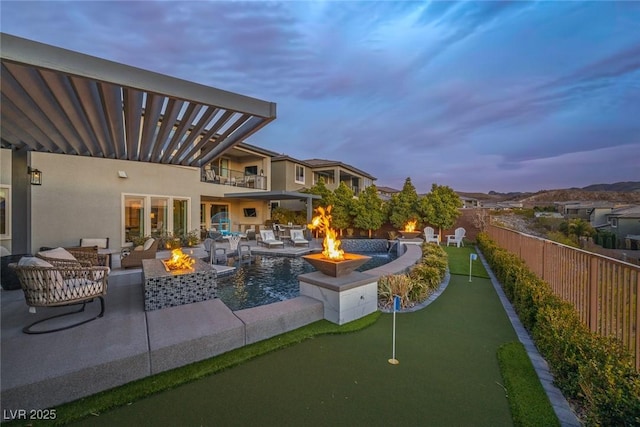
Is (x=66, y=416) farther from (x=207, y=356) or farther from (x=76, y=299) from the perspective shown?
(x=76, y=299)

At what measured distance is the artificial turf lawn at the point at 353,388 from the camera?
2.53m

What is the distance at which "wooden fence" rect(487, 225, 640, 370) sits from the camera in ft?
8.55

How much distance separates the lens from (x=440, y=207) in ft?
55.0

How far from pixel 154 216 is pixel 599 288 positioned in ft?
46.1

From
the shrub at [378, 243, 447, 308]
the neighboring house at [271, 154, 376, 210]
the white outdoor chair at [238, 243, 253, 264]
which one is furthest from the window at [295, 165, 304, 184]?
the shrub at [378, 243, 447, 308]

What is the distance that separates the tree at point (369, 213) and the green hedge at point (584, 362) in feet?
44.3

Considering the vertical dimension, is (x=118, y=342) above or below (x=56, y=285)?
below

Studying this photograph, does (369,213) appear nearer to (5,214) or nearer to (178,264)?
(178,264)

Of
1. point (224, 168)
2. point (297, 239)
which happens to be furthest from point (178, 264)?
point (224, 168)

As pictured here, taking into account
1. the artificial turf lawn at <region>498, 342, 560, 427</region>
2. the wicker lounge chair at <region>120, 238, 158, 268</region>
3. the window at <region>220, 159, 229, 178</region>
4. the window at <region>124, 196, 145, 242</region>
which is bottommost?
the artificial turf lawn at <region>498, 342, 560, 427</region>

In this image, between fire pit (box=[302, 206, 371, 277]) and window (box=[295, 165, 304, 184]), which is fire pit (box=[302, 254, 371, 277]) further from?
window (box=[295, 165, 304, 184])

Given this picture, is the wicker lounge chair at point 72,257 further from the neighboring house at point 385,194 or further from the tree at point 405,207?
the neighboring house at point 385,194

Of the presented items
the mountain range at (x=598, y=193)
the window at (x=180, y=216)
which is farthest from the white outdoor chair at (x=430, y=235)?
the mountain range at (x=598, y=193)

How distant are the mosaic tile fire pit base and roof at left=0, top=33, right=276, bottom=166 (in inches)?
104
